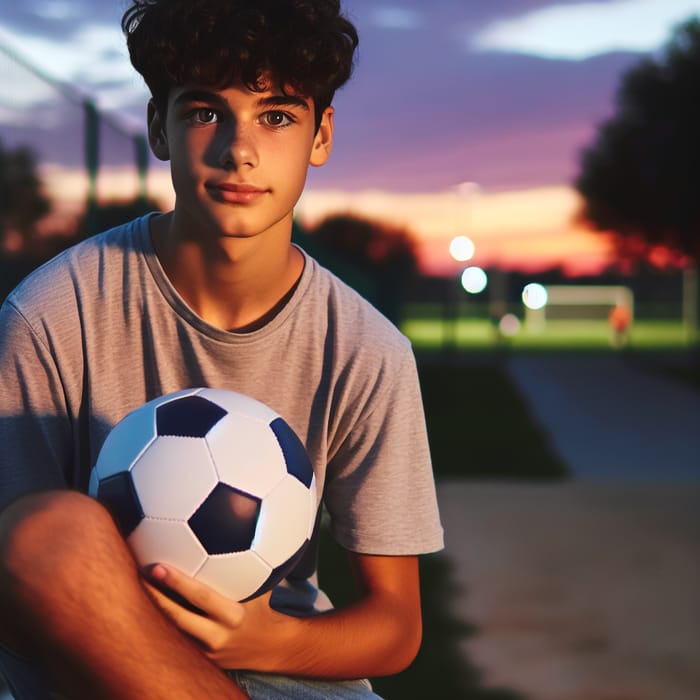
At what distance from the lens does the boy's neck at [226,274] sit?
2270mm

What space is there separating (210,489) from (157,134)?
93 cm

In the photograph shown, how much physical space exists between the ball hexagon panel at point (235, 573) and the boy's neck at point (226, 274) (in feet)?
2.05

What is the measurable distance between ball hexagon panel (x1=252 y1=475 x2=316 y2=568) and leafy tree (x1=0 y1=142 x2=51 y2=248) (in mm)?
3605

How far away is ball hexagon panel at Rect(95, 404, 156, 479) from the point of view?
1.91 meters

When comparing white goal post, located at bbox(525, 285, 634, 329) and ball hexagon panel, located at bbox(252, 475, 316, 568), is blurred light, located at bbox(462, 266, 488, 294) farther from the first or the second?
white goal post, located at bbox(525, 285, 634, 329)

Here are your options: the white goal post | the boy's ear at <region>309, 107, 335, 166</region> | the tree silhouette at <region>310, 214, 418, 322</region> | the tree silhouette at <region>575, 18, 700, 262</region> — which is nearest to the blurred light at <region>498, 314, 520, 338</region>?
the white goal post

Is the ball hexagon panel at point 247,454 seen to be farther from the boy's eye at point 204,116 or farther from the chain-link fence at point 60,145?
the chain-link fence at point 60,145

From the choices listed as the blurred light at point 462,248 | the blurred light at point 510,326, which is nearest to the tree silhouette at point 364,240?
the blurred light at point 510,326

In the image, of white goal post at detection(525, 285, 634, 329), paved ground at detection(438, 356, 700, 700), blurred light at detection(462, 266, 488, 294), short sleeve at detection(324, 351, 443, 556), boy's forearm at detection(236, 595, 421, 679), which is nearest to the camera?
boy's forearm at detection(236, 595, 421, 679)

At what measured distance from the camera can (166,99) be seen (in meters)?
2.31

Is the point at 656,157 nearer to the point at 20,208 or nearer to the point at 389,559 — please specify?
the point at 20,208

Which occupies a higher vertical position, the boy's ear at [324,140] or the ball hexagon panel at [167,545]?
the boy's ear at [324,140]

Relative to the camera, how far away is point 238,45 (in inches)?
83.5

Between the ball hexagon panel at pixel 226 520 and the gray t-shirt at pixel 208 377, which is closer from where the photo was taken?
the ball hexagon panel at pixel 226 520
